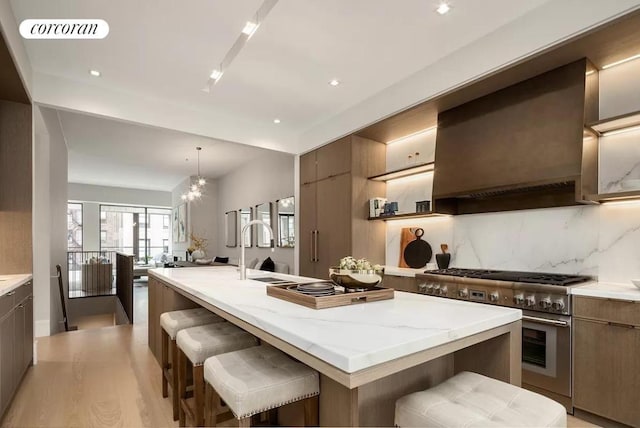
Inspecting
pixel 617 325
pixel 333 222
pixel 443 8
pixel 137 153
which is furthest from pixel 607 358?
pixel 137 153

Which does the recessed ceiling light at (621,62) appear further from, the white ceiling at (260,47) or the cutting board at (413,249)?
the cutting board at (413,249)

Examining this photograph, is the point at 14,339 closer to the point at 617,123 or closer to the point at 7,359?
the point at 7,359

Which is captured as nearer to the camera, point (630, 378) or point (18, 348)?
point (630, 378)

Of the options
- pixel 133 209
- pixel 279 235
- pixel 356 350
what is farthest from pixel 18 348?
pixel 133 209

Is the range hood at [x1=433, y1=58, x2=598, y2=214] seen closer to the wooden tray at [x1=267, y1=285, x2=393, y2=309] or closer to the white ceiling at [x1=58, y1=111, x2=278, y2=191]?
the wooden tray at [x1=267, y1=285, x2=393, y2=309]

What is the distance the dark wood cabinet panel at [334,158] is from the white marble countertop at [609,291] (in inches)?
101

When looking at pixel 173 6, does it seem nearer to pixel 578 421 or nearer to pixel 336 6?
pixel 336 6

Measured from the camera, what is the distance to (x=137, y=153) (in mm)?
6691

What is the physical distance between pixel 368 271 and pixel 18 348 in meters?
2.79

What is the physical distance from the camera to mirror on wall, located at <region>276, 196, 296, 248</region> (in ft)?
18.7

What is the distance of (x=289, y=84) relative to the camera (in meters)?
3.63

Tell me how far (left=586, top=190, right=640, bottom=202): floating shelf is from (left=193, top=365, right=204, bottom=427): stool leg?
2.77 metres

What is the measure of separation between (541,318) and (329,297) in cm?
177

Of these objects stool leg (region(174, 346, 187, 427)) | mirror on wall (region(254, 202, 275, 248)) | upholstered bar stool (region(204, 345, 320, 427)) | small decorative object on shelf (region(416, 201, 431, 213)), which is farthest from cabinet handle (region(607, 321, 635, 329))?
mirror on wall (region(254, 202, 275, 248))
